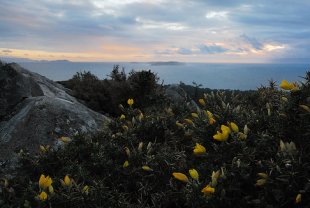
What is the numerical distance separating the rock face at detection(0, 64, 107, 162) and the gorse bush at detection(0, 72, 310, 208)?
2.49 meters

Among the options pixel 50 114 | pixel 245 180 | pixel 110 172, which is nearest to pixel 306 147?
pixel 245 180

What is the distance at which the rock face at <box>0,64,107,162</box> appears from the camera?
6129 millimetres

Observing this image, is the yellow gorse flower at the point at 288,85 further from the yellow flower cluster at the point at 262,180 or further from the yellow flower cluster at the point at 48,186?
the yellow flower cluster at the point at 48,186

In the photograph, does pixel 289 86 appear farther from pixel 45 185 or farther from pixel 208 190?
pixel 45 185

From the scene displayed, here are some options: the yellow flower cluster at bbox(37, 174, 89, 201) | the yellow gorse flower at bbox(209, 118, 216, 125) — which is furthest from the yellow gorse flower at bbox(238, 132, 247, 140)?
the yellow flower cluster at bbox(37, 174, 89, 201)

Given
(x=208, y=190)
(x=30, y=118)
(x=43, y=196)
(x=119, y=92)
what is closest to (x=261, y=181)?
(x=208, y=190)

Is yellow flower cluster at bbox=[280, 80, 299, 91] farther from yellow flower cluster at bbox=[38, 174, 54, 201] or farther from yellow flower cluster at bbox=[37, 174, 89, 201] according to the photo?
yellow flower cluster at bbox=[38, 174, 54, 201]

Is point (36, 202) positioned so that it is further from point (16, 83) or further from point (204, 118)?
point (16, 83)

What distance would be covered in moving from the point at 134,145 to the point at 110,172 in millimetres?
548

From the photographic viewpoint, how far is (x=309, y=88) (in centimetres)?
279

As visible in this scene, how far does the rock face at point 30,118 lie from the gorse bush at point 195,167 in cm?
249

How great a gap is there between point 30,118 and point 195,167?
4463 millimetres

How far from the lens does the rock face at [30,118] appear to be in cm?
613

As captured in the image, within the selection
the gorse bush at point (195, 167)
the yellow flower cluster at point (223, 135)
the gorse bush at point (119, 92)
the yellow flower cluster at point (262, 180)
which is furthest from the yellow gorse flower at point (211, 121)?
the gorse bush at point (119, 92)
